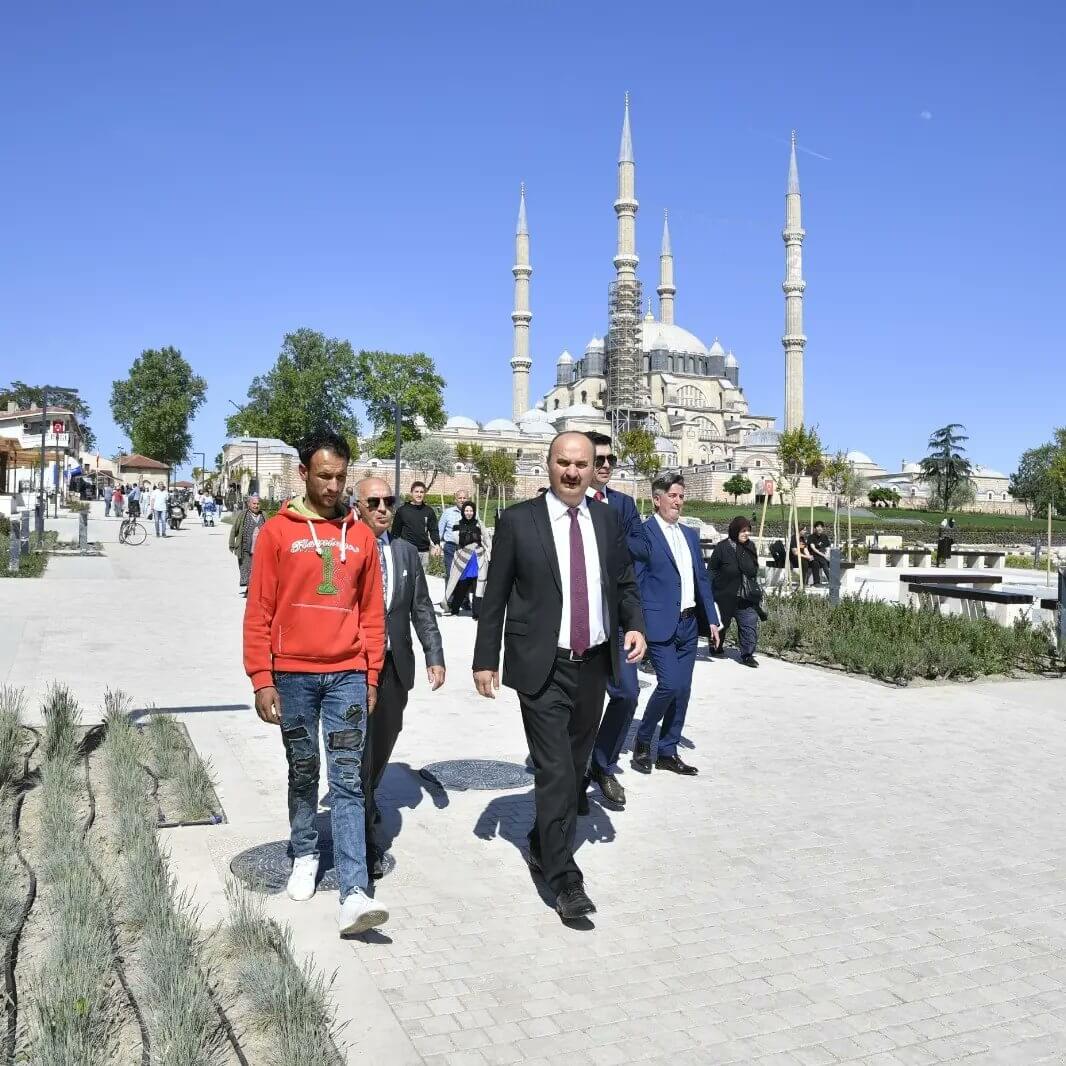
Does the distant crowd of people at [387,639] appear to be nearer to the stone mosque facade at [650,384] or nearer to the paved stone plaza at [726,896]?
the paved stone plaza at [726,896]

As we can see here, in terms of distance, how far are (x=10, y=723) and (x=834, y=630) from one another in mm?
8248

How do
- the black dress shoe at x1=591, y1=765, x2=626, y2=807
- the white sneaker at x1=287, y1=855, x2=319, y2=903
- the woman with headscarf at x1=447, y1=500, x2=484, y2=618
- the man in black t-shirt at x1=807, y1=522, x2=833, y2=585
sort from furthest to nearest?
1. the man in black t-shirt at x1=807, y1=522, x2=833, y2=585
2. the woman with headscarf at x1=447, y1=500, x2=484, y2=618
3. the black dress shoe at x1=591, y1=765, x2=626, y2=807
4. the white sneaker at x1=287, y1=855, x2=319, y2=903

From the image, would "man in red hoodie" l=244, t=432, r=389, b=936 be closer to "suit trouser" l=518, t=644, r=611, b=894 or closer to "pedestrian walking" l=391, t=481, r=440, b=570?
"suit trouser" l=518, t=644, r=611, b=894

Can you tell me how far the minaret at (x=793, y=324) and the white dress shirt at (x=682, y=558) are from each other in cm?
9080

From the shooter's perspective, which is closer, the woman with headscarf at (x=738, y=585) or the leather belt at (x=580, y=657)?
the leather belt at (x=580, y=657)

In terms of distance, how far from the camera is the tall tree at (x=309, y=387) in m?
83.9

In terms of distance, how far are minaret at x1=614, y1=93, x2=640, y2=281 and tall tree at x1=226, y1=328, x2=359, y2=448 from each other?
2454 centimetres

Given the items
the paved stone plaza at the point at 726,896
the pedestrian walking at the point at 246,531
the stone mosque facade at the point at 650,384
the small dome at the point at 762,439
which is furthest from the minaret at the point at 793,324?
the paved stone plaza at the point at 726,896

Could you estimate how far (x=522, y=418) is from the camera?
112 m

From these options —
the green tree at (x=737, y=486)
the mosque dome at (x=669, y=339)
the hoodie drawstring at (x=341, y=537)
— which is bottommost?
the hoodie drawstring at (x=341, y=537)

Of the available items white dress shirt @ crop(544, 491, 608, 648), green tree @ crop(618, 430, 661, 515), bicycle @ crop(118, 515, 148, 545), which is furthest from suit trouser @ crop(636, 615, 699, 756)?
green tree @ crop(618, 430, 661, 515)

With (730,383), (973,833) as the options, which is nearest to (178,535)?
(973,833)

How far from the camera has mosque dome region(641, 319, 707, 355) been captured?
121 metres

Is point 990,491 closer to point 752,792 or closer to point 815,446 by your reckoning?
point 815,446
